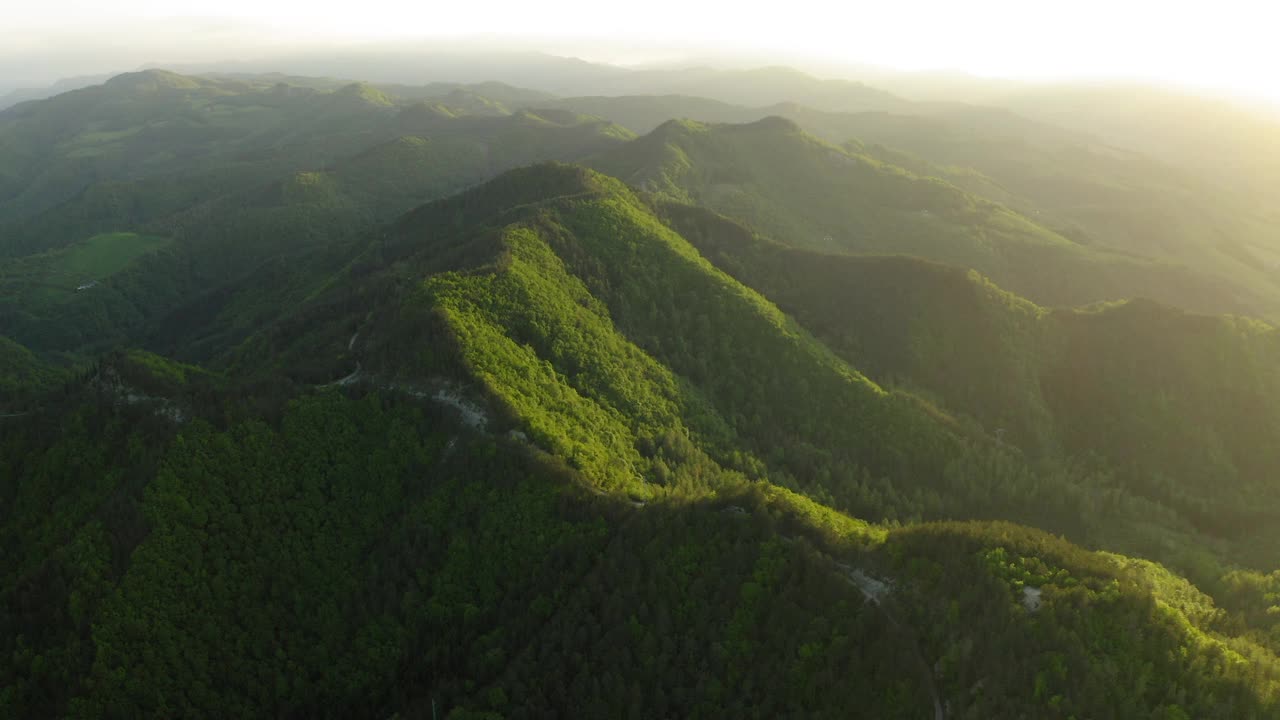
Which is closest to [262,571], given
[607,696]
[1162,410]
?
[607,696]

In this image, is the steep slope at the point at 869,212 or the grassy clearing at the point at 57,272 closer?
the steep slope at the point at 869,212

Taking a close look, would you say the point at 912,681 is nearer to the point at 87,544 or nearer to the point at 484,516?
the point at 484,516

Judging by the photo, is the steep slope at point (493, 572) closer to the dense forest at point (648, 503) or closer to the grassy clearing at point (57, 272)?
the dense forest at point (648, 503)

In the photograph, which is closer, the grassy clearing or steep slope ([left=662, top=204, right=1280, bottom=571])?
steep slope ([left=662, top=204, right=1280, bottom=571])

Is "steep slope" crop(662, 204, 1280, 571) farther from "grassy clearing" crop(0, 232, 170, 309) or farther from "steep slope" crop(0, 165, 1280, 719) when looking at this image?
"grassy clearing" crop(0, 232, 170, 309)

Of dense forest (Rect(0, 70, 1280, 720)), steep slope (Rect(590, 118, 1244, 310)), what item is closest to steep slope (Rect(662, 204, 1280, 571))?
dense forest (Rect(0, 70, 1280, 720))

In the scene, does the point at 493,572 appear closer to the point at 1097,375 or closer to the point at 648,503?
the point at 648,503

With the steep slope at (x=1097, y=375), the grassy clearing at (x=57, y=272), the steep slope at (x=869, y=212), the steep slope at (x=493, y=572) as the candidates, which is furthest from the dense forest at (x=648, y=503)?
the grassy clearing at (x=57, y=272)

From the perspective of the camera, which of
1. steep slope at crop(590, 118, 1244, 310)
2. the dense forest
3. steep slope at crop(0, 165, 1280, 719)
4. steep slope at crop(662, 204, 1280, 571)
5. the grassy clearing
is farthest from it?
the grassy clearing
